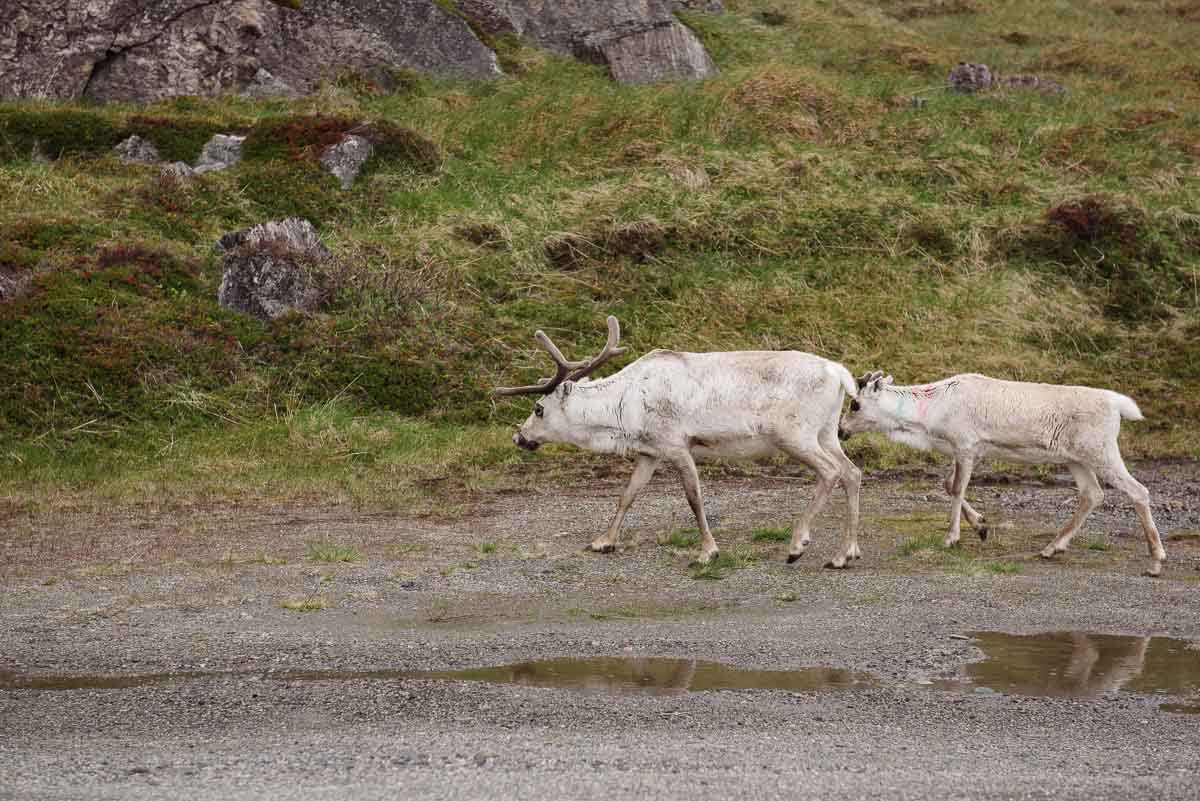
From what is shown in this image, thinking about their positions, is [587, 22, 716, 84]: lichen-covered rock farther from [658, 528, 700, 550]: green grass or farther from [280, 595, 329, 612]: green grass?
[280, 595, 329, 612]: green grass

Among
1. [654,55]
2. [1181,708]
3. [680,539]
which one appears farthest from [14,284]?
[654,55]

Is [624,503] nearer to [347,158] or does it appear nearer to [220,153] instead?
[347,158]

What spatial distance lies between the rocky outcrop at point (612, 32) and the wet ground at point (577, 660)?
2057 cm

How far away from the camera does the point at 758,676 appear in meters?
7.95

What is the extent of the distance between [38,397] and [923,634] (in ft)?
40.8

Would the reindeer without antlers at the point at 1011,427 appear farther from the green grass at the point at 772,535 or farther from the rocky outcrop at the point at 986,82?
the rocky outcrop at the point at 986,82

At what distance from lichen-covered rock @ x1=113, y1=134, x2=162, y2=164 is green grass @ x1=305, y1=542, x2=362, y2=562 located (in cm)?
1513

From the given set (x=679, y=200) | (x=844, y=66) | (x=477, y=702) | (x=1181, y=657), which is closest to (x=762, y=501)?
(x=1181, y=657)

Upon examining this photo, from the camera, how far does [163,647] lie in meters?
8.55

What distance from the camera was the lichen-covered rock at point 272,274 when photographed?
19016 mm

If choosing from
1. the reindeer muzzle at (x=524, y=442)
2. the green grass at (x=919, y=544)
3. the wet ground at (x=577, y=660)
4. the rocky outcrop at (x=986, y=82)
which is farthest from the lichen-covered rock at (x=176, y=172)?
the rocky outcrop at (x=986, y=82)

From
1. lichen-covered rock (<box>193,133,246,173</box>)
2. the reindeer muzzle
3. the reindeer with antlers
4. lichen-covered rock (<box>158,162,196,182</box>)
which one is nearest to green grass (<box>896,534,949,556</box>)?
the reindeer with antlers

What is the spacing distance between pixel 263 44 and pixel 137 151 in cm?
597

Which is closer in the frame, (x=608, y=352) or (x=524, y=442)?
(x=608, y=352)
